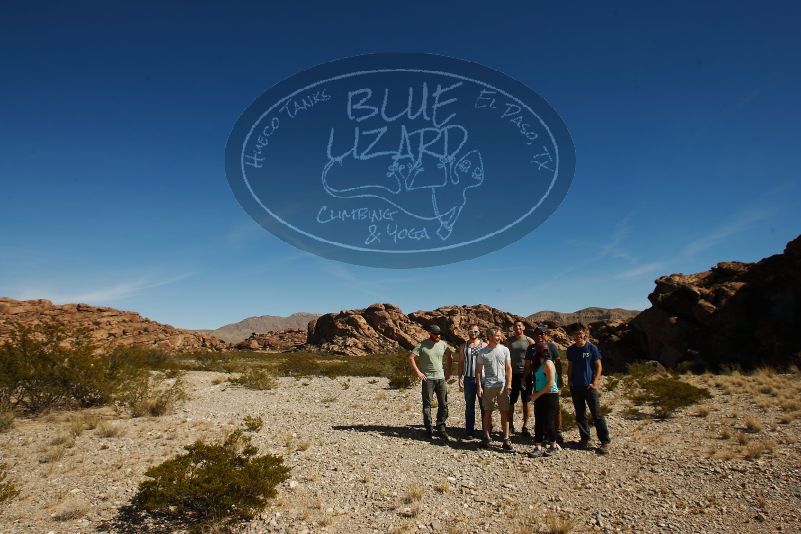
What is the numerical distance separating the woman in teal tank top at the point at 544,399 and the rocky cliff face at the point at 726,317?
17643mm

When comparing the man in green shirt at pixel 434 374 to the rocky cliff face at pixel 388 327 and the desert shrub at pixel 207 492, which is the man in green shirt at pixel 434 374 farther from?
the rocky cliff face at pixel 388 327

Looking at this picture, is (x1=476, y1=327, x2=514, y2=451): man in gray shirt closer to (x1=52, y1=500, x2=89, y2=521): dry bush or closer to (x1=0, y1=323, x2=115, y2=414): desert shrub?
(x1=52, y1=500, x2=89, y2=521): dry bush

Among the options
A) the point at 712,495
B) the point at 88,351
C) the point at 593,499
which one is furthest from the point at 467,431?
the point at 88,351

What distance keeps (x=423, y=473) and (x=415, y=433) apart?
2.65m

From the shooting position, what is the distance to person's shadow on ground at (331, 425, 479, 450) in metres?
8.52

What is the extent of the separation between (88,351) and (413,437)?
9511 millimetres

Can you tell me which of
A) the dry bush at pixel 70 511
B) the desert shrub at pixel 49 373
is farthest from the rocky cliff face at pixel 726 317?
the desert shrub at pixel 49 373

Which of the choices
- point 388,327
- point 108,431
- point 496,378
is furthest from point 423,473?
point 388,327

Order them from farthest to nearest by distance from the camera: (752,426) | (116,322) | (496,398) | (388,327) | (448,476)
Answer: (388,327) → (116,322) → (752,426) → (496,398) → (448,476)

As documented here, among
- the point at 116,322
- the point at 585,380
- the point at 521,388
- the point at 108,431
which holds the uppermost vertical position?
the point at 116,322

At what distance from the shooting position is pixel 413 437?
356 inches

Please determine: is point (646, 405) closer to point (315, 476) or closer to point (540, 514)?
point (540, 514)

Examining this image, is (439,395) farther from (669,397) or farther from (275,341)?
(275,341)

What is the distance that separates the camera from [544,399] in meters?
7.95
